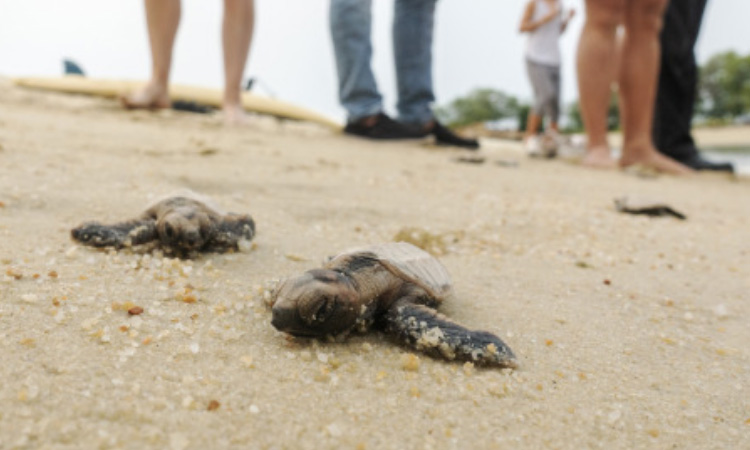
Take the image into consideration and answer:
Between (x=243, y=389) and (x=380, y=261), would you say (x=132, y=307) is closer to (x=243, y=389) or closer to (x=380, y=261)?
(x=243, y=389)

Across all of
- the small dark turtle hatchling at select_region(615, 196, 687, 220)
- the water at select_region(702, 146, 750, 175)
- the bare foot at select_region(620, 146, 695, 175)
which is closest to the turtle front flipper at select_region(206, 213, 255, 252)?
the small dark turtle hatchling at select_region(615, 196, 687, 220)

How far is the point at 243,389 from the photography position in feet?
2.94

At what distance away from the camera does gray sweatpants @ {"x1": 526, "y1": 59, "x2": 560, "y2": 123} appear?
259 inches

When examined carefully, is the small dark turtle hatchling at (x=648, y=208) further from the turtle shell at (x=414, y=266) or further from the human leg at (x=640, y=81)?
the human leg at (x=640, y=81)

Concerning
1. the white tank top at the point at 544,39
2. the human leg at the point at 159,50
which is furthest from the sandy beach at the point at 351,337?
the white tank top at the point at 544,39

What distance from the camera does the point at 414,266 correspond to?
125 cm

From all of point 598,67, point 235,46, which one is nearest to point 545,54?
point 598,67

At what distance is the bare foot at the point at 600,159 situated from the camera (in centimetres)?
437

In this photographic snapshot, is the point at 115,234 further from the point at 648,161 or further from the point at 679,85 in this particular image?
the point at 679,85

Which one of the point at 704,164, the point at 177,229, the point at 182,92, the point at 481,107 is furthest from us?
the point at 481,107

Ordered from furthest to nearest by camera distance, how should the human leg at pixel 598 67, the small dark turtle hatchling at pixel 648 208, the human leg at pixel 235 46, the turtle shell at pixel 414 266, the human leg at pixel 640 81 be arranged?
the human leg at pixel 235 46 → the human leg at pixel 640 81 → the human leg at pixel 598 67 → the small dark turtle hatchling at pixel 648 208 → the turtle shell at pixel 414 266

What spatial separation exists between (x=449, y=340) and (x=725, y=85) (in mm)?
48401

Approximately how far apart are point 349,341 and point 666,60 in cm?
459

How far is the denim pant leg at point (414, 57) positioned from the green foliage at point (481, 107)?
40.2 meters
